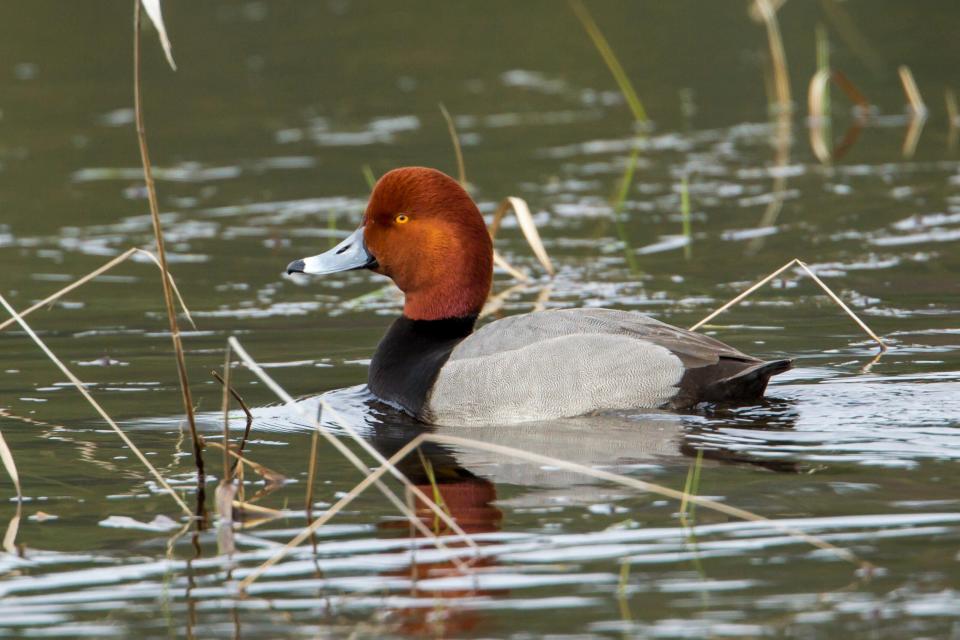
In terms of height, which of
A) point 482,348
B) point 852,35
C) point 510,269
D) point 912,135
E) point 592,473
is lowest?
point 592,473

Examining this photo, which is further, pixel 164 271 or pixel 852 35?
pixel 852 35

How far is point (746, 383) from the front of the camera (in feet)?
21.1

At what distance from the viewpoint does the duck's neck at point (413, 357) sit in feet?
22.5

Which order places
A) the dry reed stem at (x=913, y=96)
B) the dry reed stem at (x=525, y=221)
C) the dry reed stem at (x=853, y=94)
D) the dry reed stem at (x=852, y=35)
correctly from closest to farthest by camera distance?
1. the dry reed stem at (x=525, y=221)
2. the dry reed stem at (x=913, y=96)
3. the dry reed stem at (x=853, y=94)
4. the dry reed stem at (x=852, y=35)

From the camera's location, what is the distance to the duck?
21.1 feet

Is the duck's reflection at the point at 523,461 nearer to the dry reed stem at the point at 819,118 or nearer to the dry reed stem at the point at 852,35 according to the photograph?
the dry reed stem at the point at 819,118

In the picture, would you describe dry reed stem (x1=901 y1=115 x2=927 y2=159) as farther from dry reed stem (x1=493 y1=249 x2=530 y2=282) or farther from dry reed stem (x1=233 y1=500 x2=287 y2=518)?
dry reed stem (x1=233 y1=500 x2=287 y2=518)

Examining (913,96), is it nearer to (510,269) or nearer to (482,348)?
(510,269)

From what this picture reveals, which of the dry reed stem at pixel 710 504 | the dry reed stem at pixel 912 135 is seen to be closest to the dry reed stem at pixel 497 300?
the dry reed stem at pixel 710 504

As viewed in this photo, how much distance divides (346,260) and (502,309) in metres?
1.87

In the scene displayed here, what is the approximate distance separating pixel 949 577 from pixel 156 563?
2.29m

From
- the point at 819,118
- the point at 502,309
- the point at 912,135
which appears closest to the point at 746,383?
the point at 502,309

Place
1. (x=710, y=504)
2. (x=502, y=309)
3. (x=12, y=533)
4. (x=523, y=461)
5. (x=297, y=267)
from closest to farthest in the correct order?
(x=710, y=504), (x=12, y=533), (x=523, y=461), (x=297, y=267), (x=502, y=309)

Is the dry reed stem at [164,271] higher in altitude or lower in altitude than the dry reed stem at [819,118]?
lower
